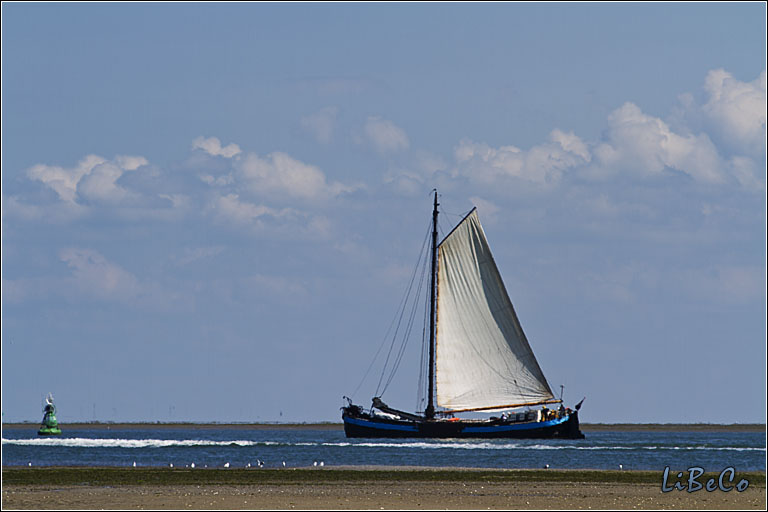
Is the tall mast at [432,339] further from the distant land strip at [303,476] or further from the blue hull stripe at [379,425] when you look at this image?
the distant land strip at [303,476]

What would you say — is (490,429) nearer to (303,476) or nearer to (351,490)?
(303,476)

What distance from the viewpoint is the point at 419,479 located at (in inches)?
1656

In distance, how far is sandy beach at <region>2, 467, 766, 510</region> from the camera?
31.3m

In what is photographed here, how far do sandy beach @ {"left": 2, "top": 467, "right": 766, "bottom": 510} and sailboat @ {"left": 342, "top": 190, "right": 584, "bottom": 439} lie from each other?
4643 cm

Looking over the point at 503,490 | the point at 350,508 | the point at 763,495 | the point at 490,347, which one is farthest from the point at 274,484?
the point at 490,347

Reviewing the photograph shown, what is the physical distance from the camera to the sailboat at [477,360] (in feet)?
311

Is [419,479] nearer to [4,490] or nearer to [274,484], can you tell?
[274,484]

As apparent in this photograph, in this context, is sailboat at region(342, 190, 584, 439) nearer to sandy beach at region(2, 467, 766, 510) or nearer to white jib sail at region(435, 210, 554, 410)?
white jib sail at region(435, 210, 554, 410)

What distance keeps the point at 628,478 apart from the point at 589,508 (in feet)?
47.4

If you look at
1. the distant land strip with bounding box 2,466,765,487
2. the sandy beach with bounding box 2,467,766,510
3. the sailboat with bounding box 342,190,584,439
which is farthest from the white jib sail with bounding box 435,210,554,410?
the sandy beach with bounding box 2,467,766,510

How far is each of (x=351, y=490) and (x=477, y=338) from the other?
59094 millimetres

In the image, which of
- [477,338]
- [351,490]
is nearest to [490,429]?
[477,338]

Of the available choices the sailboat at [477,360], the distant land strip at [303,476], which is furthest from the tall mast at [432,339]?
the distant land strip at [303,476]

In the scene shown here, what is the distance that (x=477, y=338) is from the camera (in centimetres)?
9488
